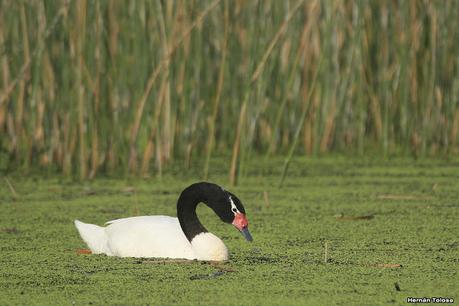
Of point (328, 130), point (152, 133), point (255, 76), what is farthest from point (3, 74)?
point (328, 130)

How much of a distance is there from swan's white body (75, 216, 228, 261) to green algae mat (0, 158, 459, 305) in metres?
0.06

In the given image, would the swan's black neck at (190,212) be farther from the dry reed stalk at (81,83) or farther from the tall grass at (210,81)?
the dry reed stalk at (81,83)

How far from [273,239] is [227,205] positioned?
0.44 meters

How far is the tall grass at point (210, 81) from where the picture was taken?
19.5ft

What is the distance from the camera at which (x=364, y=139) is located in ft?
24.3

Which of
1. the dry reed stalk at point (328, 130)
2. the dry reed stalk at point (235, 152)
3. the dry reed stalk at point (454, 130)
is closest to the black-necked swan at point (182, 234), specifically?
the dry reed stalk at point (235, 152)

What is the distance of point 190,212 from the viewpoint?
4.15 metres

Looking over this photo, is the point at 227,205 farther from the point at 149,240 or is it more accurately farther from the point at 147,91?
the point at 147,91

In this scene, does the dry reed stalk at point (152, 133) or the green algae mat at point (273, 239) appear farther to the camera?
the dry reed stalk at point (152, 133)

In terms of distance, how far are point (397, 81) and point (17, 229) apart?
283 centimetres

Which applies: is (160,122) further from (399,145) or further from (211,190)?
(211,190)

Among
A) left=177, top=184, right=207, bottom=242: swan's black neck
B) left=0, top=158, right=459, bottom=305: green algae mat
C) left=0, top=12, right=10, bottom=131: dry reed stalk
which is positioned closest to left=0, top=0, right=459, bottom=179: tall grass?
left=0, top=12, right=10, bottom=131: dry reed stalk

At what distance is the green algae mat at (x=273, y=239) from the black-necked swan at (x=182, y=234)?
64 mm

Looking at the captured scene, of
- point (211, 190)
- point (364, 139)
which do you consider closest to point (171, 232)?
point (211, 190)
